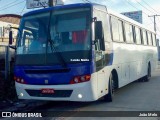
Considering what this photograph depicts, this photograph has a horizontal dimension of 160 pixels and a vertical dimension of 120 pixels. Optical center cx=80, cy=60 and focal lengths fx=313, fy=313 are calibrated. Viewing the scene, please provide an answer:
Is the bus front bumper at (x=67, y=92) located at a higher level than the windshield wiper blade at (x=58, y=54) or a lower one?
lower

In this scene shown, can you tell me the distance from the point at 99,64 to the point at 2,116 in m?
3.06

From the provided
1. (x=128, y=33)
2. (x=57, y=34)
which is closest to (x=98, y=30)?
(x=57, y=34)

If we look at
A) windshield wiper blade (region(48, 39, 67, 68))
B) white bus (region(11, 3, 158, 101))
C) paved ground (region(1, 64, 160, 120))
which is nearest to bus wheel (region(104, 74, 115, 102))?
white bus (region(11, 3, 158, 101))

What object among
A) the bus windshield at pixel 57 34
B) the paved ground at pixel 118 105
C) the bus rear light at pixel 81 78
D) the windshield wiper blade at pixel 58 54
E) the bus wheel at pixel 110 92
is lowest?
the paved ground at pixel 118 105

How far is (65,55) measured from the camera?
8406 mm

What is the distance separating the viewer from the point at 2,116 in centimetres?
865

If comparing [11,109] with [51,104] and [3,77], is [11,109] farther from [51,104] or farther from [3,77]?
[3,77]

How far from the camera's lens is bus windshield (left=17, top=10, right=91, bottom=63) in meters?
8.48

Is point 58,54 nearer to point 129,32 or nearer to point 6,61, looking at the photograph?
point 6,61

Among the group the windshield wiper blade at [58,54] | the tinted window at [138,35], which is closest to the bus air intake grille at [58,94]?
the windshield wiper blade at [58,54]

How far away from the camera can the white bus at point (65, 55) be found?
8.30 metres

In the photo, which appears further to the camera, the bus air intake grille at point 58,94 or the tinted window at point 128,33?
the tinted window at point 128,33

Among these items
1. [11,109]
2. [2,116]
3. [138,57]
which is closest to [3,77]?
[11,109]

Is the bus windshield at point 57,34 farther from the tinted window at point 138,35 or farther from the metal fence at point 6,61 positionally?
the tinted window at point 138,35
